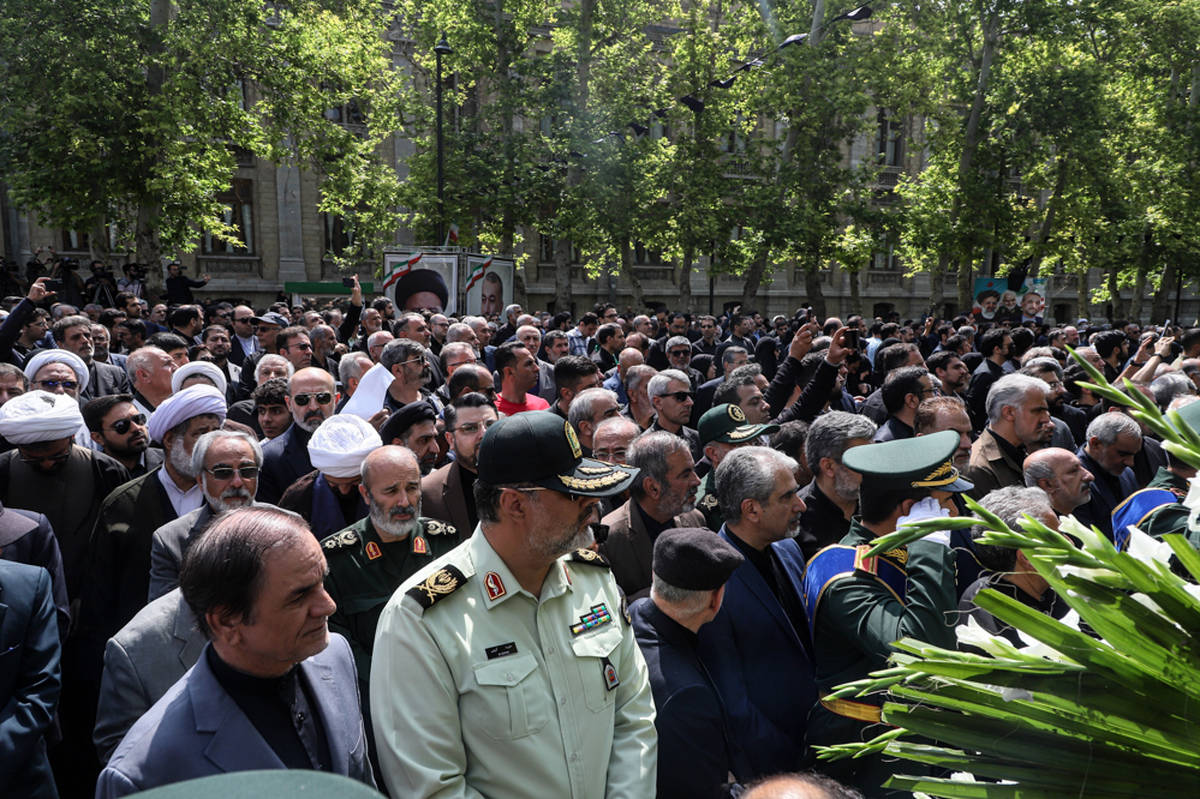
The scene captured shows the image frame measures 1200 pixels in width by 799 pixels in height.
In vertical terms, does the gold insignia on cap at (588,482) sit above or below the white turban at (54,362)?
above

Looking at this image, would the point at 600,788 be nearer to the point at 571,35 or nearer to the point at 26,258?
the point at 571,35

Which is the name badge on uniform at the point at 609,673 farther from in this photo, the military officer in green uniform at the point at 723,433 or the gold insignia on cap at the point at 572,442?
the military officer in green uniform at the point at 723,433

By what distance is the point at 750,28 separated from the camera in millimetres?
26734

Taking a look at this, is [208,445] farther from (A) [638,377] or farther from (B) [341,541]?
(A) [638,377]

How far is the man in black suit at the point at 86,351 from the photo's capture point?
25.7ft

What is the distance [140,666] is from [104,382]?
231 inches

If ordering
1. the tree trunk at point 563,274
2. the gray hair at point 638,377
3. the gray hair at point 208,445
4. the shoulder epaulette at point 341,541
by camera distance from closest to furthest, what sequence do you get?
1. the shoulder epaulette at point 341,541
2. the gray hair at point 208,445
3. the gray hair at point 638,377
4. the tree trunk at point 563,274

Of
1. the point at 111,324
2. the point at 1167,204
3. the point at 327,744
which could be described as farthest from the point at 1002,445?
the point at 1167,204

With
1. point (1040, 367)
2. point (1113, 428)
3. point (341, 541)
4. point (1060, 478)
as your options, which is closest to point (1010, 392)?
point (1113, 428)

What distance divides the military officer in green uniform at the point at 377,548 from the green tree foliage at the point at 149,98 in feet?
51.9

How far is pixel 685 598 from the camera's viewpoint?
3.16 m

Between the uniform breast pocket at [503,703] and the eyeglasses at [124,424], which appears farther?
the eyeglasses at [124,424]

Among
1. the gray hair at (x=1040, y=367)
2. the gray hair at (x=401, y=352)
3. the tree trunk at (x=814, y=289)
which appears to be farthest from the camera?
the tree trunk at (x=814, y=289)

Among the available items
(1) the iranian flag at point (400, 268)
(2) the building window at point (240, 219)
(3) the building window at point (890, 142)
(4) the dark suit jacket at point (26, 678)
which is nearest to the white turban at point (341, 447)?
(4) the dark suit jacket at point (26, 678)
